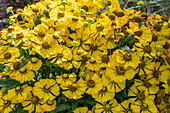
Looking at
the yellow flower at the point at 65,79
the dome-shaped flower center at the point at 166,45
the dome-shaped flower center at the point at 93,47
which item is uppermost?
A: the dome-shaped flower center at the point at 93,47

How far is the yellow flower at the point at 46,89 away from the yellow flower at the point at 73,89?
0.13 ft

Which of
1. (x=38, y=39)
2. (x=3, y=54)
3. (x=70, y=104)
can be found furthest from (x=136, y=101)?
(x=3, y=54)

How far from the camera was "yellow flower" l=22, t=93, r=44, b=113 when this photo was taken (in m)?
0.92

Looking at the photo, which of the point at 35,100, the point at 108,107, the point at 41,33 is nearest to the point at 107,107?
the point at 108,107

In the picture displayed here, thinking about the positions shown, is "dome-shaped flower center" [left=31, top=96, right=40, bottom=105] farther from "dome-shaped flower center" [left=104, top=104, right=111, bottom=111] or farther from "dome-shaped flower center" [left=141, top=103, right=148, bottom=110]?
"dome-shaped flower center" [left=141, top=103, right=148, bottom=110]

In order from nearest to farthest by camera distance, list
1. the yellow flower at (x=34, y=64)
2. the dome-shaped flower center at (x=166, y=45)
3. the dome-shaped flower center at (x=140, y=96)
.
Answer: the yellow flower at (x=34, y=64)
the dome-shaped flower center at (x=140, y=96)
the dome-shaped flower center at (x=166, y=45)

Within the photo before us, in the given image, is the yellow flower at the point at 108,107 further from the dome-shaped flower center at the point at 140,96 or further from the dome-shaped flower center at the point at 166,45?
the dome-shaped flower center at the point at 166,45

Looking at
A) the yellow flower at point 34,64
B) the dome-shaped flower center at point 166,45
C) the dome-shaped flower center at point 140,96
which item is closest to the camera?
the yellow flower at point 34,64

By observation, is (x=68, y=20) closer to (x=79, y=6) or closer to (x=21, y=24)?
(x=79, y=6)

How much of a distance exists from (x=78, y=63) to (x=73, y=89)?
132 mm

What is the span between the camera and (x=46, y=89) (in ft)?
3.00

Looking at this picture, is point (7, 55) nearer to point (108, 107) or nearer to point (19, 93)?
point (19, 93)

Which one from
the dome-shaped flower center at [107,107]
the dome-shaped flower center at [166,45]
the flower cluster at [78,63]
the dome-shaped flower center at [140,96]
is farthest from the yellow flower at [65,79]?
the dome-shaped flower center at [166,45]

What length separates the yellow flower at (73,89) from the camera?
0.93m
